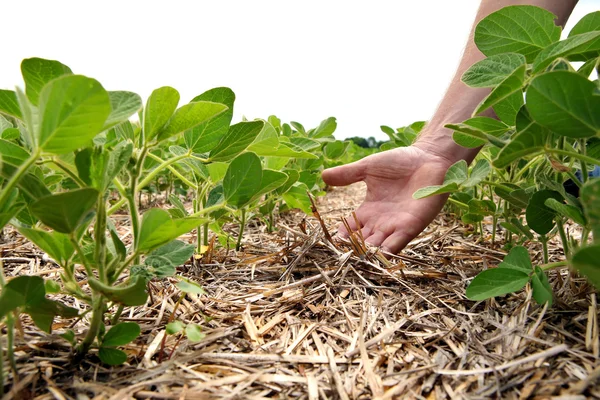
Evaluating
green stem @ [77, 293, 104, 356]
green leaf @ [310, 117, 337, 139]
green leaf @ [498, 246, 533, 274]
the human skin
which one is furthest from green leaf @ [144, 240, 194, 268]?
green leaf @ [310, 117, 337, 139]

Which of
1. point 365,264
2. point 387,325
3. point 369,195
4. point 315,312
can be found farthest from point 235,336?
point 369,195

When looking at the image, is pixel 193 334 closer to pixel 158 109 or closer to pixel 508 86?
pixel 158 109

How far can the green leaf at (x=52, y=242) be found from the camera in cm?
66

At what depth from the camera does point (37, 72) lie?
0.62 metres

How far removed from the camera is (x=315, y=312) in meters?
0.92

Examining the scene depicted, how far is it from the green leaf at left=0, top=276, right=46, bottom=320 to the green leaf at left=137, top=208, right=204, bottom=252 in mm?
156

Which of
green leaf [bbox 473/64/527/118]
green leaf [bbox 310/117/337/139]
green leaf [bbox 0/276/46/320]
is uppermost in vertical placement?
green leaf [bbox 473/64/527/118]

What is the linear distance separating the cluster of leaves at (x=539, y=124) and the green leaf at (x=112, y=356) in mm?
645

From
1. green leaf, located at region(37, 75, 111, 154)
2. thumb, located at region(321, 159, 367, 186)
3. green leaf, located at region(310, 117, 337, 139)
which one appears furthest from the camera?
green leaf, located at region(310, 117, 337, 139)

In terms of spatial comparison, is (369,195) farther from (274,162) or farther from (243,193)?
(243,193)

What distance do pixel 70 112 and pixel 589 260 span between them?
692mm

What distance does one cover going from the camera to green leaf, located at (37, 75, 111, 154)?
50 cm

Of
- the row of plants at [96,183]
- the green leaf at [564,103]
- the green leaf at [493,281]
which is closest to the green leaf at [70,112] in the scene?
the row of plants at [96,183]

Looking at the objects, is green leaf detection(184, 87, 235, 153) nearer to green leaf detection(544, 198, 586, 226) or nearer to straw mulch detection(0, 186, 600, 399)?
straw mulch detection(0, 186, 600, 399)
